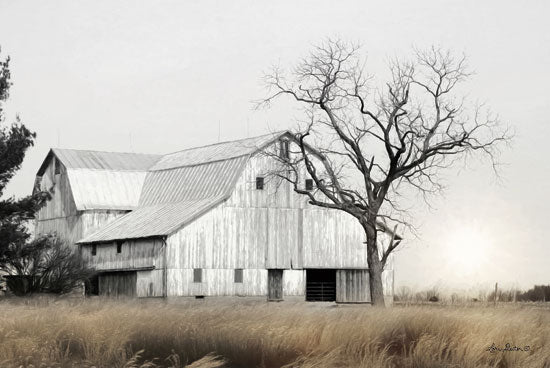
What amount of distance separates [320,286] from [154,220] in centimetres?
950

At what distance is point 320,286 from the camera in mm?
51062

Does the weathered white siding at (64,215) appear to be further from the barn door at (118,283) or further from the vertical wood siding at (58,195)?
the barn door at (118,283)

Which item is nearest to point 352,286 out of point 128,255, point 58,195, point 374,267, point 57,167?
point 374,267

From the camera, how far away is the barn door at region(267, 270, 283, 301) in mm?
47500

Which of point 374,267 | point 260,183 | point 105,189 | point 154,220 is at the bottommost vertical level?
point 374,267

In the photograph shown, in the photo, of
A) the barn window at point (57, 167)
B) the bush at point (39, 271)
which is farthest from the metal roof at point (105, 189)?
the bush at point (39, 271)

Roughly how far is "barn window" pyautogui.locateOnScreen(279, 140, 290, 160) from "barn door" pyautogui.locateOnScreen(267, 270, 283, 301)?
18.8 ft

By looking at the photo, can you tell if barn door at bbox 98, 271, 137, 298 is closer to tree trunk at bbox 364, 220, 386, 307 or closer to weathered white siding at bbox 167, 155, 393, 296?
weathered white siding at bbox 167, 155, 393, 296

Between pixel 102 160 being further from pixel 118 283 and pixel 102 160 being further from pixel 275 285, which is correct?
pixel 275 285

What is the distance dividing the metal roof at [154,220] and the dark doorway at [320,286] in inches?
292

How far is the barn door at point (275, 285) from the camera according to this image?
47500 millimetres

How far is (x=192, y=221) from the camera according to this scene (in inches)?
1807
